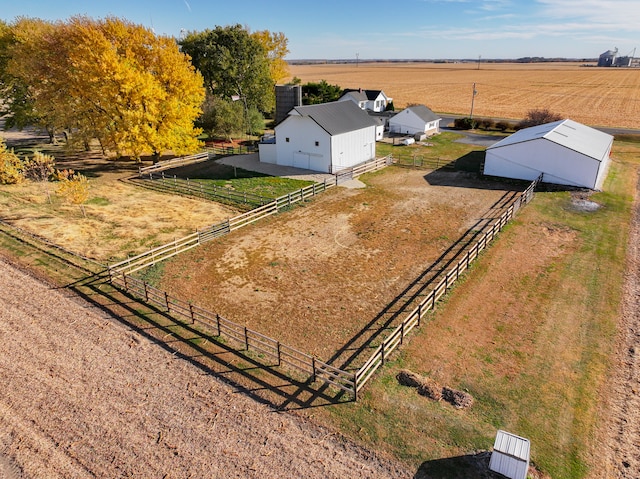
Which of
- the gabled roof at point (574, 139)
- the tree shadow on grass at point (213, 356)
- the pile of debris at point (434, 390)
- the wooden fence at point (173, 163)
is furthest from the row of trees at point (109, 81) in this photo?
the pile of debris at point (434, 390)

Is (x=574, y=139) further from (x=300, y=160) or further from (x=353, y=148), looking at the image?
(x=300, y=160)

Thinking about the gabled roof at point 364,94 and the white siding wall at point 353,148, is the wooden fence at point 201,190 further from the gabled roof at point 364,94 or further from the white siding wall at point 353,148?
the gabled roof at point 364,94

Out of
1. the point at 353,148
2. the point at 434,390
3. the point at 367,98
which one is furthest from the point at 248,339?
the point at 367,98

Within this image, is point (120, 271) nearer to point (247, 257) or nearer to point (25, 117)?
point (247, 257)

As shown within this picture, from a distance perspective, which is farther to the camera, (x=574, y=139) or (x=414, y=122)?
(x=414, y=122)

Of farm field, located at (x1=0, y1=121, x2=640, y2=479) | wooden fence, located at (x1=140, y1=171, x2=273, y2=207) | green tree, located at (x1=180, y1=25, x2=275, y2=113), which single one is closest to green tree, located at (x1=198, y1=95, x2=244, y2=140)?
green tree, located at (x1=180, y1=25, x2=275, y2=113)

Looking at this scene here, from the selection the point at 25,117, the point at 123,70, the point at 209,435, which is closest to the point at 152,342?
the point at 209,435
